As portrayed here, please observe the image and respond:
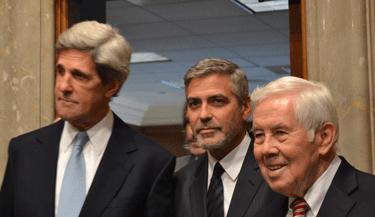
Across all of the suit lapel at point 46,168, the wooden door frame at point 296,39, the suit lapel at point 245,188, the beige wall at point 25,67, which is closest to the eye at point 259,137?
the suit lapel at point 245,188

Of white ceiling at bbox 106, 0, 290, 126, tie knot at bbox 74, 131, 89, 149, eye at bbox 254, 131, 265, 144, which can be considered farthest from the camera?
white ceiling at bbox 106, 0, 290, 126

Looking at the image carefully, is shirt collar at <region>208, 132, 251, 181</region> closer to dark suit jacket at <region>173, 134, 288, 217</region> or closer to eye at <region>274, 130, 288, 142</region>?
dark suit jacket at <region>173, 134, 288, 217</region>

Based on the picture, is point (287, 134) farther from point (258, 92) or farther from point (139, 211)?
point (139, 211)

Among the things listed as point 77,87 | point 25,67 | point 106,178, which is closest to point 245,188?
point 106,178

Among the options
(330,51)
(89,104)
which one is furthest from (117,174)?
(330,51)

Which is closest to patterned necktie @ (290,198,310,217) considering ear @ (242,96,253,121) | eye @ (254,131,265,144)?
eye @ (254,131,265,144)

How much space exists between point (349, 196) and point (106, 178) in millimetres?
908

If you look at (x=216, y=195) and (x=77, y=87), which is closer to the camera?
(x=77, y=87)

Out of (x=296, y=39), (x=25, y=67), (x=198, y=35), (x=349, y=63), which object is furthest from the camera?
(x=198, y=35)

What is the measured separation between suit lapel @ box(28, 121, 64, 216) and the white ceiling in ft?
11.4

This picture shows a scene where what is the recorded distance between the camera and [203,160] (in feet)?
7.36

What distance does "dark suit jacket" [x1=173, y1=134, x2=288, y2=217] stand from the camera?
1.88m

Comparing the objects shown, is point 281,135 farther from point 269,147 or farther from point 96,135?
point 96,135

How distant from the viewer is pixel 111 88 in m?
1.92
